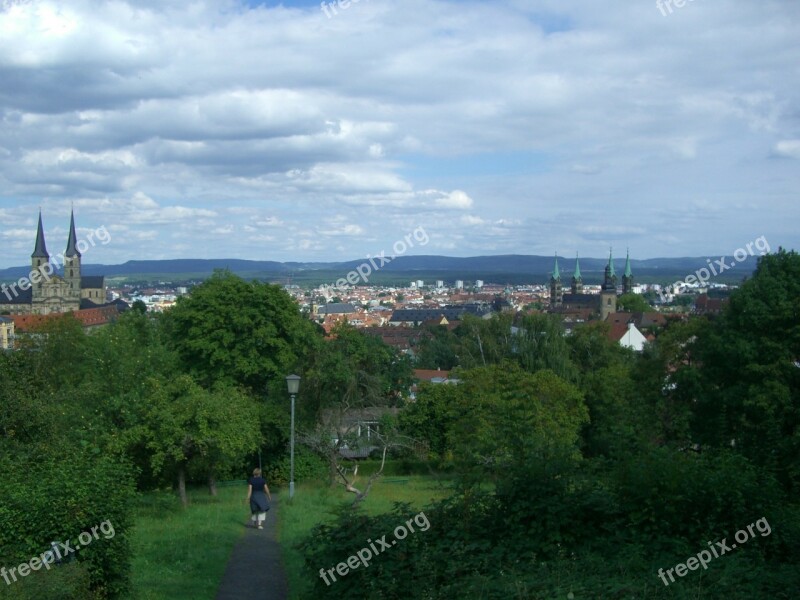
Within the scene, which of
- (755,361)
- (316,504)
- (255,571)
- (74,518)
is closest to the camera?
(74,518)

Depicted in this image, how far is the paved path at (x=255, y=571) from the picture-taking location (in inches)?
423

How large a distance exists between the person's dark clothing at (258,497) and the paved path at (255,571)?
0.42m

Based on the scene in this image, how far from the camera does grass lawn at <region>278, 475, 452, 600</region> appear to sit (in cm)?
1105

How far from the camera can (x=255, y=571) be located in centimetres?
1200

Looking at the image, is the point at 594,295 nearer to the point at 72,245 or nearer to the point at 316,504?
the point at 72,245

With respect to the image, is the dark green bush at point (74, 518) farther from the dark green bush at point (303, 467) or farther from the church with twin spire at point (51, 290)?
the church with twin spire at point (51, 290)

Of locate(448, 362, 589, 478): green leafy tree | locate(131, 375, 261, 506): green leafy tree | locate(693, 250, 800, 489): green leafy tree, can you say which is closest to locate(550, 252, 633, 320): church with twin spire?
locate(448, 362, 589, 478): green leafy tree

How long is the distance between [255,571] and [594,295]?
161 meters

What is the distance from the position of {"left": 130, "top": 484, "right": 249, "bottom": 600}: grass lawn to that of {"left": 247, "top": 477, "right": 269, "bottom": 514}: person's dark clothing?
0.47m

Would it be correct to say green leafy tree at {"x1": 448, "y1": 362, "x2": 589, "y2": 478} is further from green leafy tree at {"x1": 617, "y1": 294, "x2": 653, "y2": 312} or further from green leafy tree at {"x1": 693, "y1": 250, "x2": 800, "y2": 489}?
green leafy tree at {"x1": 617, "y1": 294, "x2": 653, "y2": 312}

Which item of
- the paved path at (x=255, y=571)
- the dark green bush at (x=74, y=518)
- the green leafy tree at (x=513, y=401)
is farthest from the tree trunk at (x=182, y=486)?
the dark green bush at (x=74, y=518)

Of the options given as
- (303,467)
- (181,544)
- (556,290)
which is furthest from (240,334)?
(556,290)

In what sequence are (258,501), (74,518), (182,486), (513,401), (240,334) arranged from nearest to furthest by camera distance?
(74,518) < (258,501) < (182,486) < (513,401) < (240,334)

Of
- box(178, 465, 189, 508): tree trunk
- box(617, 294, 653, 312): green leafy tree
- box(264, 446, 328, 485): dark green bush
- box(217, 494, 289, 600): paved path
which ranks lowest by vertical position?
box(264, 446, 328, 485): dark green bush
